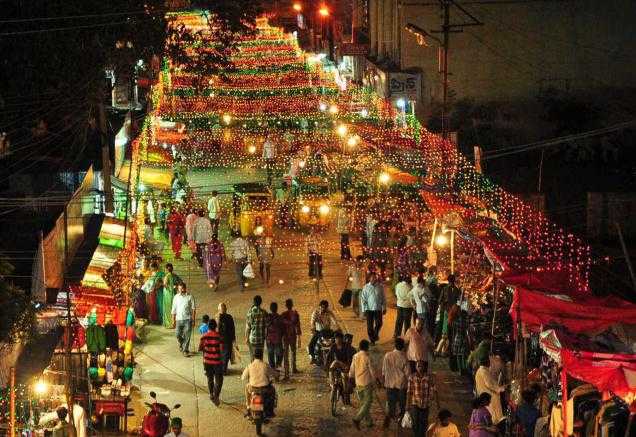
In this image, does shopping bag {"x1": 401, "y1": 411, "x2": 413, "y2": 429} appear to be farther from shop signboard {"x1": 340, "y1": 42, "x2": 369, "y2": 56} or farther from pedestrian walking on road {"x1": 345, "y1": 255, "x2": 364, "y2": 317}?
shop signboard {"x1": 340, "y1": 42, "x2": 369, "y2": 56}

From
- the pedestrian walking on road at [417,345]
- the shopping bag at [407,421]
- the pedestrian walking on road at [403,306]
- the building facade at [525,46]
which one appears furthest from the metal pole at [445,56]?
the shopping bag at [407,421]

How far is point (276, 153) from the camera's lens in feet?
114

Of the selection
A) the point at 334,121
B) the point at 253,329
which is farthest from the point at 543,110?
the point at 253,329

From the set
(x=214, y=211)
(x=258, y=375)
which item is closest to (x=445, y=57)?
(x=214, y=211)

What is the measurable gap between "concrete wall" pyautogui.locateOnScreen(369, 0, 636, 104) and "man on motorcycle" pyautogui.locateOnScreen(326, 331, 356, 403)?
2180 centimetres

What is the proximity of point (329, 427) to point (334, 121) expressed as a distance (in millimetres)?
25387

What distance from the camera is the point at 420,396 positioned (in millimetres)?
13953

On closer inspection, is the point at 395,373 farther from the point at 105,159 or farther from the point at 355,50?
the point at 355,50

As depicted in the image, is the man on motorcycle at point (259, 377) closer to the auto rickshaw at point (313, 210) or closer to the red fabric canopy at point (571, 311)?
the red fabric canopy at point (571, 311)

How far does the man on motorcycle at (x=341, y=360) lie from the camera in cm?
1542

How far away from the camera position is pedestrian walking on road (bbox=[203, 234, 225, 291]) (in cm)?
2219

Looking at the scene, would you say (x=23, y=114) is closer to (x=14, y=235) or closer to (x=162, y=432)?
(x=14, y=235)

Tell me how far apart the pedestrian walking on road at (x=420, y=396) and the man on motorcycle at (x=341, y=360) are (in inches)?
60.1

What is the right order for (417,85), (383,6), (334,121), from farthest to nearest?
(383,6) → (334,121) → (417,85)
